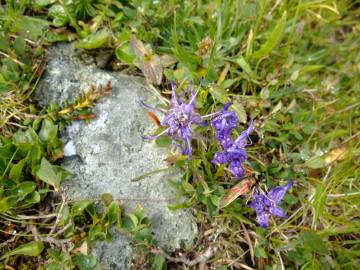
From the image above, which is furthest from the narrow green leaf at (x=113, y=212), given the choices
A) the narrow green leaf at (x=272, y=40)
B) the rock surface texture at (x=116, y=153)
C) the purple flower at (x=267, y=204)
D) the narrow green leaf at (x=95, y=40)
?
the narrow green leaf at (x=272, y=40)

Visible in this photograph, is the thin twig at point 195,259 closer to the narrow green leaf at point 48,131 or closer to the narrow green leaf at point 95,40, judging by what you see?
the narrow green leaf at point 48,131

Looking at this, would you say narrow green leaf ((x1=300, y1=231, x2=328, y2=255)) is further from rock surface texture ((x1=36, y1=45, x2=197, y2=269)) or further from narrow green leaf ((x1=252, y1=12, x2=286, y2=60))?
narrow green leaf ((x1=252, y1=12, x2=286, y2=60))

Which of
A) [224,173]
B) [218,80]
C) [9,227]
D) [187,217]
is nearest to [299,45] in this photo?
[218,80]

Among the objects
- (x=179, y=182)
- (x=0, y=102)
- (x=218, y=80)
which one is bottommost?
(x=179, y=182)

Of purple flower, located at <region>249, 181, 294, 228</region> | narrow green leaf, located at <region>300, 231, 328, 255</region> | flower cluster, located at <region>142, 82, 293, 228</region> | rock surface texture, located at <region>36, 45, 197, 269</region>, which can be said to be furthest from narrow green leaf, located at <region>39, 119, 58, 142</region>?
narrow green leaf, located at <region>300, 231, 328, 255</region>

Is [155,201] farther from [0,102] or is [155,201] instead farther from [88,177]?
[0,102]

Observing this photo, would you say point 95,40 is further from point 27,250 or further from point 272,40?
point 27,250
